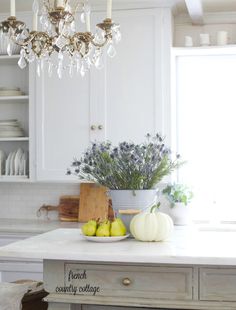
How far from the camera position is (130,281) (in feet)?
7.48

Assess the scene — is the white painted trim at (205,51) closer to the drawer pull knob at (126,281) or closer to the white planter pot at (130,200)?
the white planter pot at (130,200)

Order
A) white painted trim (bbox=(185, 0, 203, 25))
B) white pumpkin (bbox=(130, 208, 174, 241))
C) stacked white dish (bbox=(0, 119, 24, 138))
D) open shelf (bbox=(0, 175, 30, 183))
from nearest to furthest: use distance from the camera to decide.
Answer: white pumpkin (bbox=(130, 208, 174, 241)) → white painted trim (bbox=(185, 0, 203, 25)) → open shelf (bbox=(0, 175, 30, 183)) → stacked white dish (bbox=(0, 119, 24, 138))

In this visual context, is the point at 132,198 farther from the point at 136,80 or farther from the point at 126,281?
the point at 136,80

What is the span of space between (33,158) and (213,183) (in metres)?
1.59

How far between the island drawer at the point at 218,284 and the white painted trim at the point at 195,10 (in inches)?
101

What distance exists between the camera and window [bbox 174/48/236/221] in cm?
491

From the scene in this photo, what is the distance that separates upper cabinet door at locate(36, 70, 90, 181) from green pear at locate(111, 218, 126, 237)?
213 cm

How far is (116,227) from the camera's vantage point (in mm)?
2615

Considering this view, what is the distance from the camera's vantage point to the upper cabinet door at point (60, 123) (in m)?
4.73

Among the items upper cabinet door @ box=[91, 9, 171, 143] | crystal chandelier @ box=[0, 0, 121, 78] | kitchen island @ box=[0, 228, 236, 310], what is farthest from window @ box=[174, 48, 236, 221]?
kitchen island @ box=[0, 228, 236, 310]

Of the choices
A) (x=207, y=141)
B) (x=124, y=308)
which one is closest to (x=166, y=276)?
(x=124, y=308)

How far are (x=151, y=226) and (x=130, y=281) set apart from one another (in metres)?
0.35

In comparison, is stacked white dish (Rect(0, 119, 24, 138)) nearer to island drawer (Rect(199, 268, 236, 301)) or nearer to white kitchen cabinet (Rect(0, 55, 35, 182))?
white kitchen cabinet (Rect(0, 55, 35, 182))

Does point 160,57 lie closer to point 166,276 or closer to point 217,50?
point 217,50
